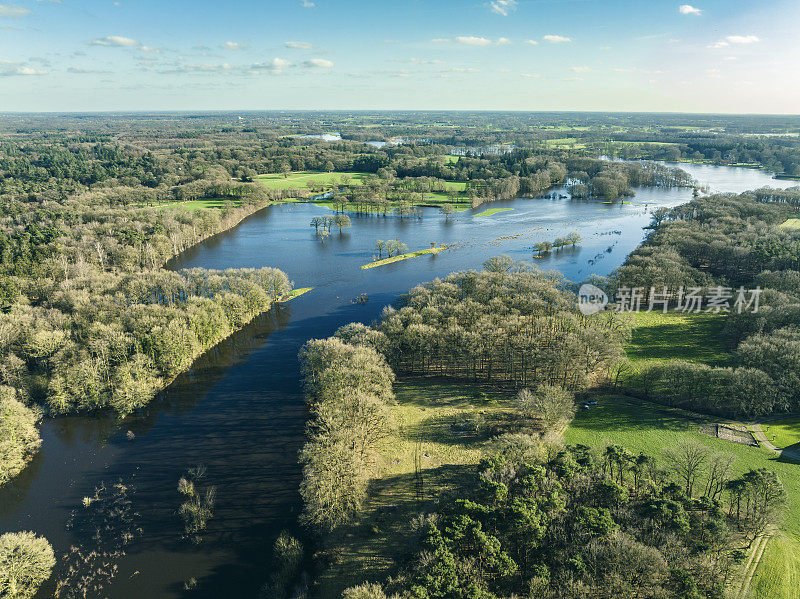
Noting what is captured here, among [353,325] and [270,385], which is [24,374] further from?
[353,325]

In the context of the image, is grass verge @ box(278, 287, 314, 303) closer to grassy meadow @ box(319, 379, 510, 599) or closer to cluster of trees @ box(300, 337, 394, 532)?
cluster of trees @ box(300, 337, 394, 532)

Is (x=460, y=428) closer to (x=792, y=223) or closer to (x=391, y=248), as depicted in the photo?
(x=391, y=248)

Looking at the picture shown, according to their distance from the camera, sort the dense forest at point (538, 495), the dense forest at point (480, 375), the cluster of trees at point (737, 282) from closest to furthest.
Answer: the dense forest at point (538, 495) → the dense forest at point (480, 375) → the cluster of trees at point (737, 282)

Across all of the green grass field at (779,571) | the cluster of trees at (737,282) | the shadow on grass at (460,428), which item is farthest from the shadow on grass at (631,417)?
the green grass field at (779,571)

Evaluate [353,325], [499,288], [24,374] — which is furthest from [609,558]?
[24,374]

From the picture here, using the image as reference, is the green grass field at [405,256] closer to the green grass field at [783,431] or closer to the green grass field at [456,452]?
the green grass field at [456,452]

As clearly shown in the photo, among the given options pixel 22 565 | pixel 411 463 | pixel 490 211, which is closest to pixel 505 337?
pixel 411 463

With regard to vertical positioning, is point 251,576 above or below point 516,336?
below
